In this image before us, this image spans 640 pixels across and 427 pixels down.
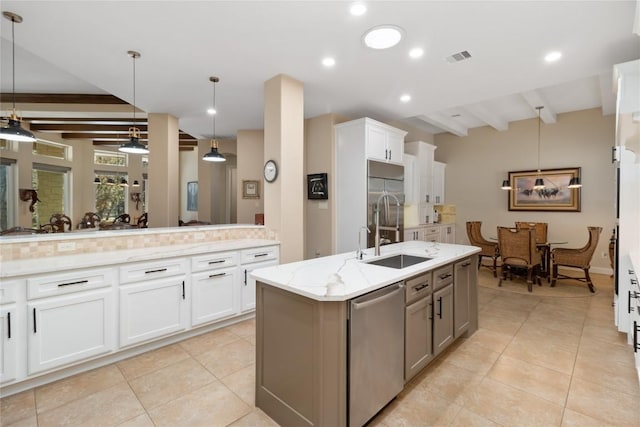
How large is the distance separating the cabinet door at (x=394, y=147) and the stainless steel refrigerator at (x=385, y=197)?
0.12 meters

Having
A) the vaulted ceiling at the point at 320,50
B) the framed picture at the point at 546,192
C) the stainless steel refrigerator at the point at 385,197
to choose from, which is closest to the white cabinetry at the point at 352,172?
the stainless steel refrigerator at the point at 385,197

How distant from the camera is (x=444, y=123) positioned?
6.06 metres

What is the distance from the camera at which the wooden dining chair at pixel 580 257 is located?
4.23m

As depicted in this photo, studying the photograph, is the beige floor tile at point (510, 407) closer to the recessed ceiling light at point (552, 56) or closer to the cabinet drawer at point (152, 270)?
the cabinet drawer at point (152, 270)

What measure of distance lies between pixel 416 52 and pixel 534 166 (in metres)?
4.71

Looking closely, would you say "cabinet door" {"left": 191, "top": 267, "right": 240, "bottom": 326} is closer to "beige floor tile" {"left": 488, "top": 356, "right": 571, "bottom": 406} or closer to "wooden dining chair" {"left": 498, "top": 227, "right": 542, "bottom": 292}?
"beige floor tile" {"left": 488, "top": 356, "right": 571, "bottom": 406}

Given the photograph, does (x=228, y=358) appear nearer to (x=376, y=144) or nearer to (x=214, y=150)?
(x=214, y=150)

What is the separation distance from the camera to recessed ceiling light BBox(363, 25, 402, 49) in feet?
8.19

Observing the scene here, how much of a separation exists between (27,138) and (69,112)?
11.6ft

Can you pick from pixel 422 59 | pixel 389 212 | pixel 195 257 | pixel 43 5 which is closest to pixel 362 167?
pixel 389 212

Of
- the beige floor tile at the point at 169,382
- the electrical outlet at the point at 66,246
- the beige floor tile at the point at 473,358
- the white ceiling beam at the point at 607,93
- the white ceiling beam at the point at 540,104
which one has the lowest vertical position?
the beige floor tile at the point at 169,382

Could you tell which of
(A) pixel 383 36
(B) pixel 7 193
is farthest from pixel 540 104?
(B) pixel 7 193

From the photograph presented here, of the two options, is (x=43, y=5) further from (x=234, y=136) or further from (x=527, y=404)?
(x=234, y=136)

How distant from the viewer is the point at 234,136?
23.6 feet
